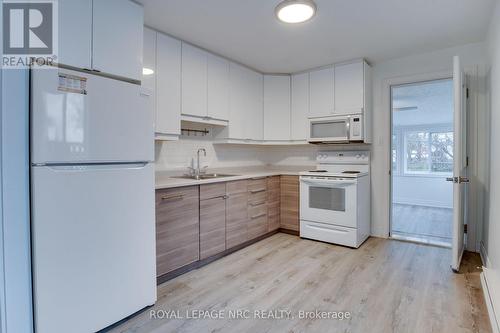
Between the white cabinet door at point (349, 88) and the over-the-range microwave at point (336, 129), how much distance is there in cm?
12

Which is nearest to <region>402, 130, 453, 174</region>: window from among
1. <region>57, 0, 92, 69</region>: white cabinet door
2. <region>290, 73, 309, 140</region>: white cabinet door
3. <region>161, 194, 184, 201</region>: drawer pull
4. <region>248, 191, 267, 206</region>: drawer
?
<region>290, 73, 309, 140</region>: white cabinet door

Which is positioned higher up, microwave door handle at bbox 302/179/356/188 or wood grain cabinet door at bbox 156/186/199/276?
microwave door handle at bbox 302/179/356/188

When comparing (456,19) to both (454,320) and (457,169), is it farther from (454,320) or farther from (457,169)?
(454,320)

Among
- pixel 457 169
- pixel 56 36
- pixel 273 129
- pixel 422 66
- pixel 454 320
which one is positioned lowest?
pixel 454 320

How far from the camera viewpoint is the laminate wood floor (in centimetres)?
174

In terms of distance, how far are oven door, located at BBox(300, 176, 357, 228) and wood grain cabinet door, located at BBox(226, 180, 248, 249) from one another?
0.82 m

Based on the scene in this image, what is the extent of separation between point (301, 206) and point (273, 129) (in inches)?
46.5

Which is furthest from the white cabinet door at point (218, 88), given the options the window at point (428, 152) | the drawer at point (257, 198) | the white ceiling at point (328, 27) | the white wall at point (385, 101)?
the window at point (428, 152)

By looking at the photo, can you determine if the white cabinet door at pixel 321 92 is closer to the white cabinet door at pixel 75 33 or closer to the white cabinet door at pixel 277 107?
the white cabinet door at pixel 277 107

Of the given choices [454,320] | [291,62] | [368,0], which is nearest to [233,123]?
[291,62]

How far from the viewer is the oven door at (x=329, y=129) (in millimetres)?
3320

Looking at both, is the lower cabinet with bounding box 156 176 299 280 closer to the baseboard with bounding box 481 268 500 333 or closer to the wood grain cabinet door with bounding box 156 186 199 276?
the wood grain cabinet door with bounding box 156 186 199 276

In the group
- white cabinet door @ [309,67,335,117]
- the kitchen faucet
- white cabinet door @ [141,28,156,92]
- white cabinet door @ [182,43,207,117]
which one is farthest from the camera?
white cabinet door @ [309,67,335,117]

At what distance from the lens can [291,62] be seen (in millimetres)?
3443
